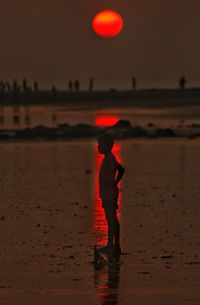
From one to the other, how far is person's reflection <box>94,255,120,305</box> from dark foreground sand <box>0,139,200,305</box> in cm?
1

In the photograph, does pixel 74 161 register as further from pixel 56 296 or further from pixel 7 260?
pixel 56 296

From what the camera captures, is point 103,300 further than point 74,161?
No

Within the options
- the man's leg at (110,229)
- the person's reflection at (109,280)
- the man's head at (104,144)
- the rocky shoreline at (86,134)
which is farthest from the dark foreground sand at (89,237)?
the rocky shoreline at (86,134)

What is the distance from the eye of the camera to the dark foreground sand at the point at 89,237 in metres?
13.1

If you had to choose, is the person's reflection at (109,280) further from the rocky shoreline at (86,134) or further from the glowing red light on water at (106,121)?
the glowing red light on water at (106,121)

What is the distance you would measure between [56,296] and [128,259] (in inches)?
102

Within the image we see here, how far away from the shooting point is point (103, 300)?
12.6 metres

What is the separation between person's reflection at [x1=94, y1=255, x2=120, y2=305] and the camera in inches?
500

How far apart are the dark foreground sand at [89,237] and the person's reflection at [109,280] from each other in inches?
0.4

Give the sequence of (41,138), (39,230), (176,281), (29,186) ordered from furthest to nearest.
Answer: (41,138)
(29,186)
(39,230)
(176,281)

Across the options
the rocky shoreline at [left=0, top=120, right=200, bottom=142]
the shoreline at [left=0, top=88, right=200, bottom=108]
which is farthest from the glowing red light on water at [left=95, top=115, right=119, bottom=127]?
the shoreline at [left=0, top=88, right=200, bottom=108]

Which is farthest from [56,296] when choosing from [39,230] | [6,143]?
[6,143]

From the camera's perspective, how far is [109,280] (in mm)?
13859

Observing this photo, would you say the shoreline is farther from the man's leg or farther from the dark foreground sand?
the man's leg
